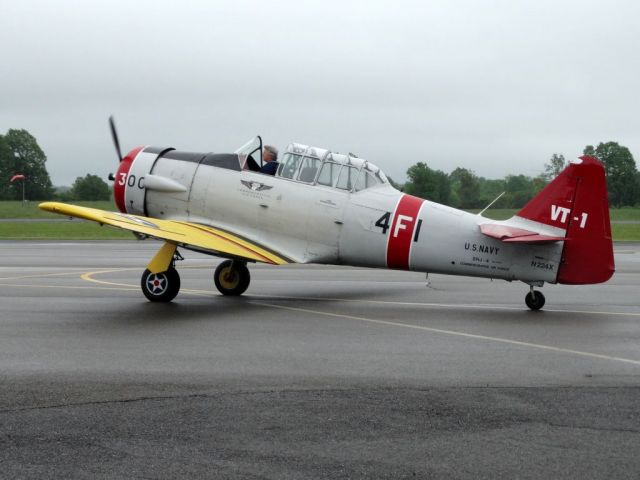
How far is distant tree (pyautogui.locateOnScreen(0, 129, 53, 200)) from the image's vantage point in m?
90.4

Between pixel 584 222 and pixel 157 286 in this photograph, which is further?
pixel 157 286

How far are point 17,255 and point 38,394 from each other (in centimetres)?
2039

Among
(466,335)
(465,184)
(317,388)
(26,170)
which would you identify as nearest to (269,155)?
(466,335)

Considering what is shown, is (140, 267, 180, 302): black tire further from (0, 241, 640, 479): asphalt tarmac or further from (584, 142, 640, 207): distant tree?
(584, 142, 640, 207): distant tree

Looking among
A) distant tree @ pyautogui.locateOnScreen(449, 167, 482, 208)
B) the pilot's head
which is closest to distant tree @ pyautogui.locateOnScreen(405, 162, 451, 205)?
distant tree @ pyautogui.locateOnScreen(449, 167, 482, 208)

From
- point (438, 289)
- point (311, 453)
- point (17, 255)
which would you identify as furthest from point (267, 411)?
point (17, 255)

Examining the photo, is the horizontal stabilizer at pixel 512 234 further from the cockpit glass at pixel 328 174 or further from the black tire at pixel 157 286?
the black tire at pixel 157 286

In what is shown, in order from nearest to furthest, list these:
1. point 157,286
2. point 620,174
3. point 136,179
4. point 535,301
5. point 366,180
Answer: point 535,301
point 157,286
point 366,180
point 136,179
point 620,174

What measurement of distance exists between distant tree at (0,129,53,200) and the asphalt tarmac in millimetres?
80332

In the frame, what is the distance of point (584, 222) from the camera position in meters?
12.5

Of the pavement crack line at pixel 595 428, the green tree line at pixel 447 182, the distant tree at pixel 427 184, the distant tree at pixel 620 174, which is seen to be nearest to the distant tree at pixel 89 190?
the green tree line at pixel 447 182

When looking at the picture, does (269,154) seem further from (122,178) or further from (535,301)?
(535,301)

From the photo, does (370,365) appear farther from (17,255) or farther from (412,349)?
(17,255)

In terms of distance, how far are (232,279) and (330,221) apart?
2505mm
